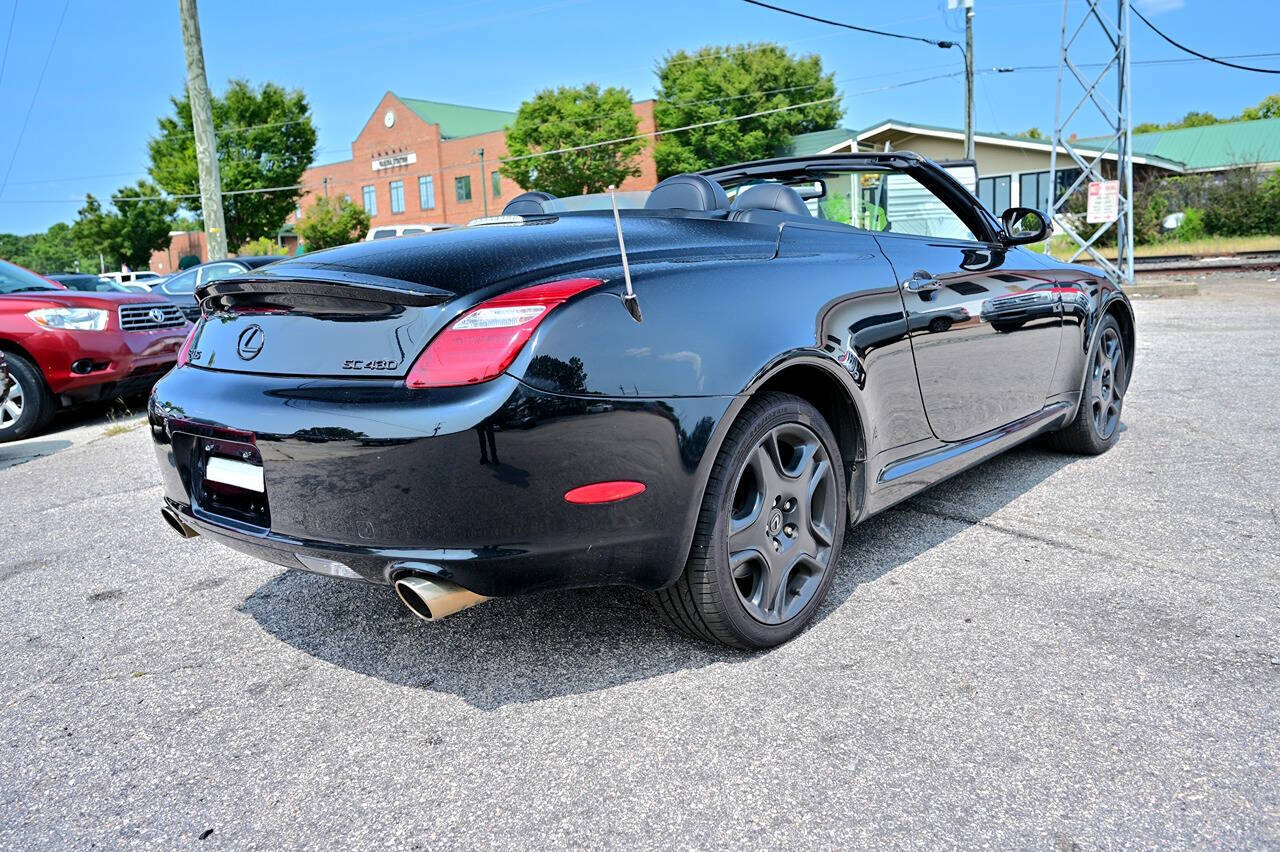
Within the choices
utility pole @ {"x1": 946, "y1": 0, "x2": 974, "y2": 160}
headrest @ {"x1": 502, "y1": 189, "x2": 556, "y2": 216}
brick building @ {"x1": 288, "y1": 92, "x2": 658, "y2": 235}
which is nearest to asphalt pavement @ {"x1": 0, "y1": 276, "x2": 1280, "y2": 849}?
headrest @ {"x1": 502, "y1": 189, "x2": 556, "y2": 216}

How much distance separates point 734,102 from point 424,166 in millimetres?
21632

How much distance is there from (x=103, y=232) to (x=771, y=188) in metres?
60.4

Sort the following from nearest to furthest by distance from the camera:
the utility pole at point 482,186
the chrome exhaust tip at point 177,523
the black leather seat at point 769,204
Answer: the chrome exhaust tip at point 177,523 → the black leather seat at point 769,204 → the utility pole at point 482,186

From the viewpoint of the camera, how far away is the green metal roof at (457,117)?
62844mm

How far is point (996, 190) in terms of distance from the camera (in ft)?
124

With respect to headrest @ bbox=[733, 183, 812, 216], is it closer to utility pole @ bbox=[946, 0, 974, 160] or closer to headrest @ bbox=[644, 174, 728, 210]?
headrest @ bbox=[644, 174, 728, 210]

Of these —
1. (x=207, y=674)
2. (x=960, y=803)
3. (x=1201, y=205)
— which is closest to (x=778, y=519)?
(x=960, y=803)

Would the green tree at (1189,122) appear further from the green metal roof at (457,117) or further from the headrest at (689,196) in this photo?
the headrest at (689,196)

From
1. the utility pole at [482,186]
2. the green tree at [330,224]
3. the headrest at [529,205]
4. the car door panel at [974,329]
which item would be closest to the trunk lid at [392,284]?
the headrest at [529,205]

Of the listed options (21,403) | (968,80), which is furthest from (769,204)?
(968,80)

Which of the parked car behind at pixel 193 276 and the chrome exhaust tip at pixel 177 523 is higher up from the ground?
the parked car behind at pixel 193 276

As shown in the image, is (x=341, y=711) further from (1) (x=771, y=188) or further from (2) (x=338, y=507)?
(1) (x=771, y=188)

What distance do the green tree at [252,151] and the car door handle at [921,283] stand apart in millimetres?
46740

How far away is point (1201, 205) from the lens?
33.3 m
